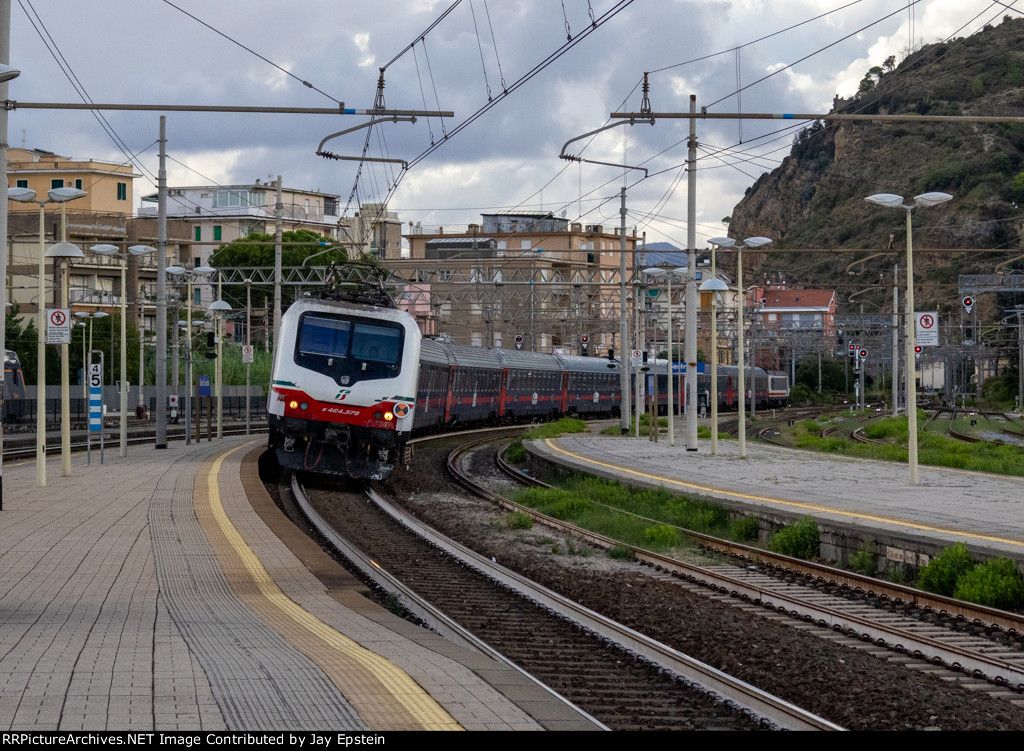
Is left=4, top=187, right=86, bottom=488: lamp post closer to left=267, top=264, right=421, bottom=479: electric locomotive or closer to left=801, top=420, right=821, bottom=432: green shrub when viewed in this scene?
left=267, top=264, right=421, bottom=479: electric locomotive

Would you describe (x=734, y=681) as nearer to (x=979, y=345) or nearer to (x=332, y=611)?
(x=332, y=611)

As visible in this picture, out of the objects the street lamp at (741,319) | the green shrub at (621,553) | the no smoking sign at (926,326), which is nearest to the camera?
the green shrub at (621,553)

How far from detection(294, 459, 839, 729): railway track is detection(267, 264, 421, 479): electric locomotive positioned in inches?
245

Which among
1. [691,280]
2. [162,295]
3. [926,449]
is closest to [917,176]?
[926,449]

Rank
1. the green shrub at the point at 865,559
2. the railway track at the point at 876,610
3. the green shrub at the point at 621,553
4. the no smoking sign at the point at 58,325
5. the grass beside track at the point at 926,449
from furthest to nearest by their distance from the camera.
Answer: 1. the grass beside track at the point at 926,449
2. the no smoking sign at the point at 58,325
3. the green shrub at the point at 621,553
4. the green shrub at the point at 865,559
5. the railway track at the point at 876,610

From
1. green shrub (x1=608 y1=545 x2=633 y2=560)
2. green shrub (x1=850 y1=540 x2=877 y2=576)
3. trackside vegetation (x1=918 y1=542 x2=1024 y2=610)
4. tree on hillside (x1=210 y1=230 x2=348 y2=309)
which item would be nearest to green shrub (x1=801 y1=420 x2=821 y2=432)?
green shrub (x1=608 y1=545 x2=633 y2=560)

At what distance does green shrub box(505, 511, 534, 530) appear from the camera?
1870 centimetres

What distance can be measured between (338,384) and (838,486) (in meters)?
9.05

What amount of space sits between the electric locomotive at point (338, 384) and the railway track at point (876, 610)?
8.27 m

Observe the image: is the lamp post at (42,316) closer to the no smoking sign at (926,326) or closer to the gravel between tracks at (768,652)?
the gravel between tracks at (768,652)

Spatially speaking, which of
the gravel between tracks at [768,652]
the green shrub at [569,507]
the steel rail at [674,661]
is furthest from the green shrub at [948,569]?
the green shrub at [569,507]

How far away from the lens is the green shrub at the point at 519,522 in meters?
18.7

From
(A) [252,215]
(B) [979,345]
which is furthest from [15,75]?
(A) [252,215]

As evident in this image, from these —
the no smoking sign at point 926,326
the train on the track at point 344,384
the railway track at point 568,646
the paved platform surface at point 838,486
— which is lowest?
the railway track at point 568,646
